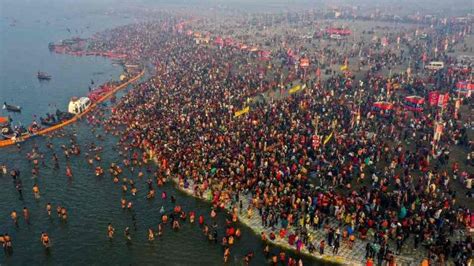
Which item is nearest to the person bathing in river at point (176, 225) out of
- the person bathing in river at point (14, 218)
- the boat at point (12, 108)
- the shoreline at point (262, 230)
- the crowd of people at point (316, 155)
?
the crowd of people at point (316, 155)

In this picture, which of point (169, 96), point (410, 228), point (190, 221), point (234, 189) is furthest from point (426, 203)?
point (169, 96)

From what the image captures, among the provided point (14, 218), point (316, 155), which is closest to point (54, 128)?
point (14, 218)

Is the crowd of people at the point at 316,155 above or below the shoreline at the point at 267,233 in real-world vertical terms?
above

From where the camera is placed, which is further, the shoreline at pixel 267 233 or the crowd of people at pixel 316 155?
the crowd of people at pixel 316 155

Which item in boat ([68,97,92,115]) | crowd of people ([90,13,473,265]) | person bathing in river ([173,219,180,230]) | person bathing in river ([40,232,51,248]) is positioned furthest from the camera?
boat ([68,97,92,115])

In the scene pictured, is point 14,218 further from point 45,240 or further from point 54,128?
Result: point 54,128

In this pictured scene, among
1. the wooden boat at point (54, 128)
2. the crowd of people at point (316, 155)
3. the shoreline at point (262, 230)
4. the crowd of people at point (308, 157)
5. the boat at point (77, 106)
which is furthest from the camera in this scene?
the boat at point (77, 106)

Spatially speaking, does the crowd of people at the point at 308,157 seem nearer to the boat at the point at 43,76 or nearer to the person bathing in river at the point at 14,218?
the person bathing in river at the point at 14,218

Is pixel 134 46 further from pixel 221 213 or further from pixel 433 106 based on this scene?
pixel 221 213

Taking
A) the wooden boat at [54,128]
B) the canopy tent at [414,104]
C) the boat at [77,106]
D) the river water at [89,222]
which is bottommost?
the river water at [89,222]

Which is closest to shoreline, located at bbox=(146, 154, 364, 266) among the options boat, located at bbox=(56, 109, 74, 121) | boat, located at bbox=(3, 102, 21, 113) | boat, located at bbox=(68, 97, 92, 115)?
boat, located at bbox=(56, 109, 74, 121)

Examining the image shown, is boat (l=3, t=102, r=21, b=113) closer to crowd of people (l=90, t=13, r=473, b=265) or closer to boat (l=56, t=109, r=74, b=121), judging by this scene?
boat (l=56, t=109, r=74, b=121)
